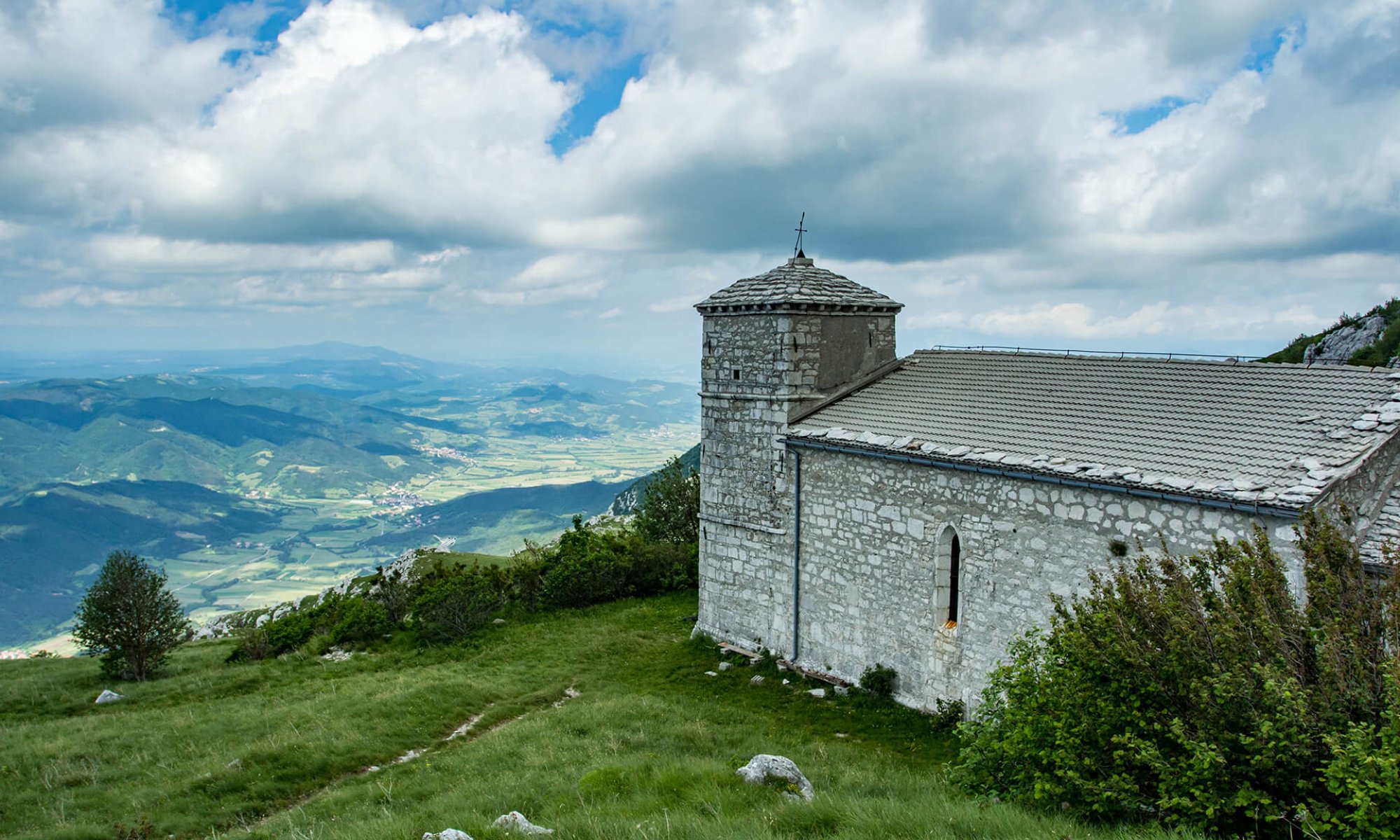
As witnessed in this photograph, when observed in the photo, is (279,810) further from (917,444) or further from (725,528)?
(917,444)

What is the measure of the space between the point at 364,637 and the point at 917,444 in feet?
62.6

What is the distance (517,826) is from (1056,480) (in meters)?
10.1

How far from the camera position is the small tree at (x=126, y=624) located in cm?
2408

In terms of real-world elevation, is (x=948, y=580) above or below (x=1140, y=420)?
below

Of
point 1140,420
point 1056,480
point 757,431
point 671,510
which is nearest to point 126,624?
point 757,431

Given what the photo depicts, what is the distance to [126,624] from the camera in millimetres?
24188

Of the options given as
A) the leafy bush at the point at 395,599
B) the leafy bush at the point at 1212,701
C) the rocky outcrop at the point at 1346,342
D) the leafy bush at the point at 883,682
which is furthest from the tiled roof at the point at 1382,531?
the leafy bush at the point at 395,599

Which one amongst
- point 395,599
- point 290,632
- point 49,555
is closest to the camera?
point 290,632

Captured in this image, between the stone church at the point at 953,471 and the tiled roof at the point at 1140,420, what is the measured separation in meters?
0.05

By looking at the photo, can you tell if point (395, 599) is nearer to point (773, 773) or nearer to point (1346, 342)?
point (773, 773)

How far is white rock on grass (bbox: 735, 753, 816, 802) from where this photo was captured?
36.3ft

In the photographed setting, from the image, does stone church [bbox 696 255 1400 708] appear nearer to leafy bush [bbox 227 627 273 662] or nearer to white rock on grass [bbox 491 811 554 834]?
white rock on grass [bbox 491 811 554 834]

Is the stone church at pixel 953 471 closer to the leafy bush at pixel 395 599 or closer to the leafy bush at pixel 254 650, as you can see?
the leafy bush at pixel 395 599

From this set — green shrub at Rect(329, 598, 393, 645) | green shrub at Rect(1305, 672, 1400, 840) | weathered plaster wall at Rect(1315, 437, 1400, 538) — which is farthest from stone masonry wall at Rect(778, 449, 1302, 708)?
green shrub at Rect(329, 598, 393, 645)
